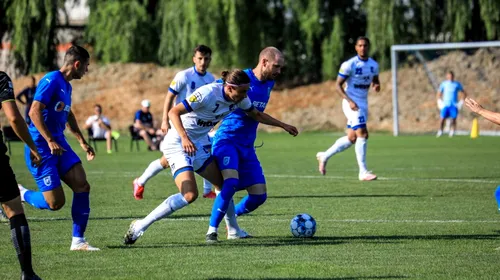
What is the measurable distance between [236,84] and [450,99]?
23.8 metres

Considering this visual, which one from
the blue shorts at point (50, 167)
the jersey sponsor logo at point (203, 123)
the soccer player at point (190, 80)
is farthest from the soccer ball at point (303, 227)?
the soccer player at point (190, 80)

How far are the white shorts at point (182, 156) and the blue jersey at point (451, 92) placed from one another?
2333 centimetres

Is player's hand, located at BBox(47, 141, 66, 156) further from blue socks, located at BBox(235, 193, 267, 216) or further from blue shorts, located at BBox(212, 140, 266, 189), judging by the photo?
blue socks, located at BBox(235, 193, 267, 216)

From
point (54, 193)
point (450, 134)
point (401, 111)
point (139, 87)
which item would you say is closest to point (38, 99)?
point (54, 193)

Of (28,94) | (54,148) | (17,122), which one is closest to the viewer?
(17,122)

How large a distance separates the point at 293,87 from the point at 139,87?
23.2ft

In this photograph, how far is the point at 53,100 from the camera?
9.16 m

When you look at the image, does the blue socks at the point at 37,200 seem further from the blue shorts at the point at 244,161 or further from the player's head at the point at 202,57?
the player's head at the point at 202,57

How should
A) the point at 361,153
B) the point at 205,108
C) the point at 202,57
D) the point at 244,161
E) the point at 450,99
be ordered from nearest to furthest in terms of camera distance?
the point at 205,108 < the point at 244,161 < the point at 202,57 < the point at 361,153 < the point at 450,99

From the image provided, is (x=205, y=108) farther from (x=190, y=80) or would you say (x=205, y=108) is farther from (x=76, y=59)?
(x=190, y=80)

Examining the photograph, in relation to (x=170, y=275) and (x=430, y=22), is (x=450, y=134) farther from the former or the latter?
(x=170, y=275)

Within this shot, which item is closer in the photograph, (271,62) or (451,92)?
(271,62)

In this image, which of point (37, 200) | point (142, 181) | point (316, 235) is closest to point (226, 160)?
point (316, 235)

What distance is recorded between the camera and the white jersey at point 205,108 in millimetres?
9188
